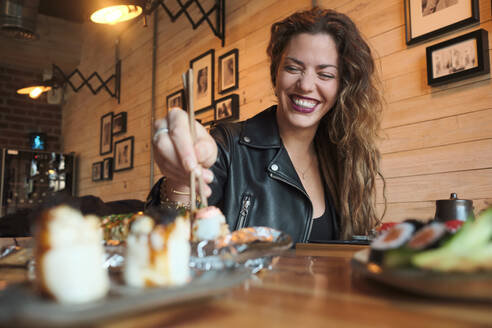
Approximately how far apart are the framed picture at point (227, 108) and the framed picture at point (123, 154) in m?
1.80

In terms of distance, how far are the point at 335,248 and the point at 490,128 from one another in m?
1.26

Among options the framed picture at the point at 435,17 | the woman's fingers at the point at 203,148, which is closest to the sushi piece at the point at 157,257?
the woman's fingers at the point at 203,148

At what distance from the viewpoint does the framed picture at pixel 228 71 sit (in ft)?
11.1

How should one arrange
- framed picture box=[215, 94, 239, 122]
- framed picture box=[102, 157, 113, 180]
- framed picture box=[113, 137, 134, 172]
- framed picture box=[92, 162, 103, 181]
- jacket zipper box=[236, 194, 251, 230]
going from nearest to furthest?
jacket zipper box=[236, 194, 251, 230] < framed picture box=[215, 94, 239, 122] < framed picture box=[113, 137, 134, 172] < framed picture box=[102, 157, 113, 180] < framed picture box=[92, 162, 103, 181]

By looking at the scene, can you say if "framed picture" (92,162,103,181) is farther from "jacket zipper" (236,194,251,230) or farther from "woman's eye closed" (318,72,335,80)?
"woman's eye closed" (318,72,335,80)

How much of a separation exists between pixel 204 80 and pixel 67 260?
3500mm

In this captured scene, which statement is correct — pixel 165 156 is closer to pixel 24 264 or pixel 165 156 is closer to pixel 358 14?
pixel 24 264

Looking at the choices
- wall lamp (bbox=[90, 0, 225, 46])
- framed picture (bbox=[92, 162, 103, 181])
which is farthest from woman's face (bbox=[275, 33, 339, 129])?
framed picture (bbox=[92, 162, 103, 181])

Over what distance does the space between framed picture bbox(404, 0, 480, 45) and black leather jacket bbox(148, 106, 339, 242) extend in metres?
1.03

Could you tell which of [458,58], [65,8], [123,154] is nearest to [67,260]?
[458,58]

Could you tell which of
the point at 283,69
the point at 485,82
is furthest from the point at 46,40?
the point at 485,82

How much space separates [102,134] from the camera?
575 centimetres

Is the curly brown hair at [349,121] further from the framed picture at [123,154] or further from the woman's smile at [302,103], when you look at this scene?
the framed picture at [123,154]

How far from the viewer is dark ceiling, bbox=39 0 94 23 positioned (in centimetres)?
550
